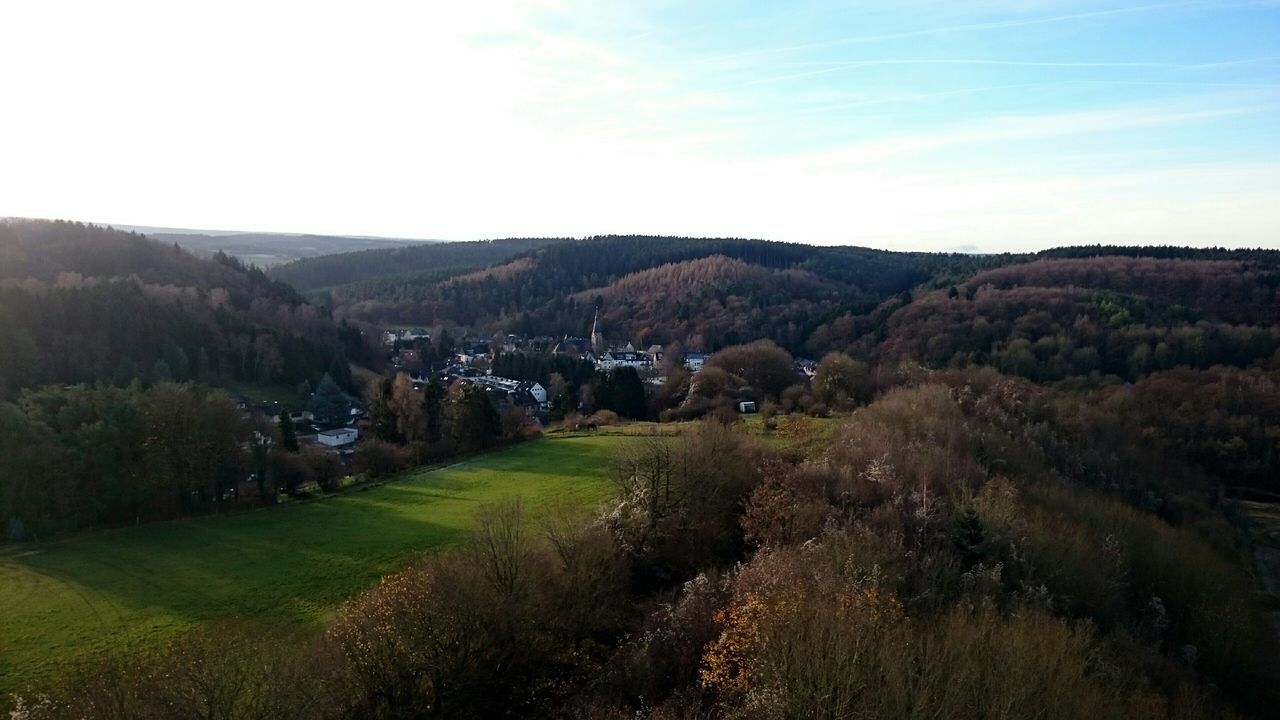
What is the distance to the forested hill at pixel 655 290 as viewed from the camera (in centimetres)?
10694

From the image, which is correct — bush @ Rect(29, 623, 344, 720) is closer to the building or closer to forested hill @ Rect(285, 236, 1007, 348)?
the building

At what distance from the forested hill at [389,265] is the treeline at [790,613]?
125614 millimetres

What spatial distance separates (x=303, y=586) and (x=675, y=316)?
9347cm

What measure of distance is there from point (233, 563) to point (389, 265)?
510ft

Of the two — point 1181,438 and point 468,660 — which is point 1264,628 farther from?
point 468,660

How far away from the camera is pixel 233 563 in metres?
22.3

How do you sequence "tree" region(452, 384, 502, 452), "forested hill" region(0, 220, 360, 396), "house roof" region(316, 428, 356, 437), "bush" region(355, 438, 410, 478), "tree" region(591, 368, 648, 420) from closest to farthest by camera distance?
"bush" region(355, 438, 410, 478)
"tree" region(452, 384, 502, 452)
"tree" region(591, 368, 648, 420)
"house roof" region(316, 428, 356, 437)
"forested hill" region(0, 220, 360, 396)

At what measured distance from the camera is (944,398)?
3045 cm

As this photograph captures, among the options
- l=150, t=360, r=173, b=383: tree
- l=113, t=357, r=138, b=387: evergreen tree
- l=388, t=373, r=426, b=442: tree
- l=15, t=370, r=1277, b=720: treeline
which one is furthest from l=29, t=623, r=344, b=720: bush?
l=113, t=357, r=138, b=387: evergreen tree

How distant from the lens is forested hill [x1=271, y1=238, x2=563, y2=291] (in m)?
148

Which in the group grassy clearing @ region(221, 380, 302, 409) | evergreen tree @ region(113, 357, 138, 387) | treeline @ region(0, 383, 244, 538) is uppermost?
treeline @ region(0, 383, 244, 538)

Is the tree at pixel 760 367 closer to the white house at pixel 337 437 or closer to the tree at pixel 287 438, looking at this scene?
the white house at pixel 337 437

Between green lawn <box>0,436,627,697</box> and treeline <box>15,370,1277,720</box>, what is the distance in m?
3.79

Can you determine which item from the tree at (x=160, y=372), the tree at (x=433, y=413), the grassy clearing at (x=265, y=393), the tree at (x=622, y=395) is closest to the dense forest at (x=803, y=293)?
the tree at (x=622, y=395)
